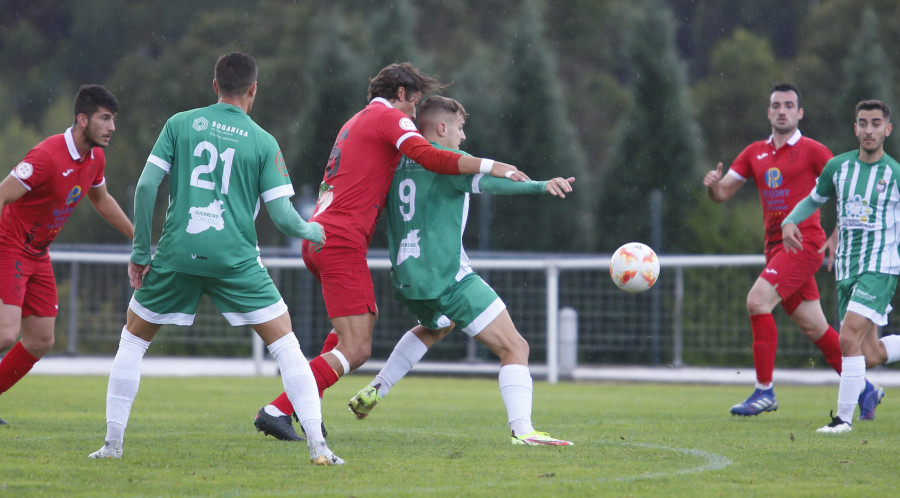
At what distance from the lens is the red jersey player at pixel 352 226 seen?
20.3 ft

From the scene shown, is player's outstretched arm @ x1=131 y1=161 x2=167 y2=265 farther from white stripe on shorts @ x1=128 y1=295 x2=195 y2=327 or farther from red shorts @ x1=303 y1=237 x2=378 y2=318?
red shorts @ x1=303 y1=237 x2=378 y2=318

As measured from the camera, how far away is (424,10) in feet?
139

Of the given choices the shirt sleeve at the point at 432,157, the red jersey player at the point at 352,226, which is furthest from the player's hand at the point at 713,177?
the shirt sleeve at the point at 432,157

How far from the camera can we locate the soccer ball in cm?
666

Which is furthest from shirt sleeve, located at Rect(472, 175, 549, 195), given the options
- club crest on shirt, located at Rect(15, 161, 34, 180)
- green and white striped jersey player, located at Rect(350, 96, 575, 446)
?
club crest on shirt, located at Rect(15, 161, 34, 180)

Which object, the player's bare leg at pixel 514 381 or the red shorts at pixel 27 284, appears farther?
the red shorts at pixel 27 284

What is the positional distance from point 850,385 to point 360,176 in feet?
12.0

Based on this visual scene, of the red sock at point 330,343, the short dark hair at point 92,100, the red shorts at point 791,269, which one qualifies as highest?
the short dark hair at point 92,100

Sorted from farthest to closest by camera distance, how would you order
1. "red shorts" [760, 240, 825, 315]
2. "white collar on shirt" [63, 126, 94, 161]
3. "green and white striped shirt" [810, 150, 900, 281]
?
1. "red shorts" [760, 240, 825, 315]
2. "green and white striped shirt" [810, 150, 900, 281]
3. "white collar on shirt" [63, 126, 94, 161]

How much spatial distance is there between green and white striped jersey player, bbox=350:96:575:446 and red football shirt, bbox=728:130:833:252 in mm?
3221

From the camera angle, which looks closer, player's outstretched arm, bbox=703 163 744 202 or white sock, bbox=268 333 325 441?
white sock, bbox=268 333 325 441

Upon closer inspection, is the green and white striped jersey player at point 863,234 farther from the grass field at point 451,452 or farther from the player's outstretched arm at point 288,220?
the player's outstretched arm at point 288,220

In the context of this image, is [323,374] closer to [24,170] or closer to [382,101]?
[382,101]

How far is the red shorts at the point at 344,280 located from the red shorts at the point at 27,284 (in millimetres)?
2106
